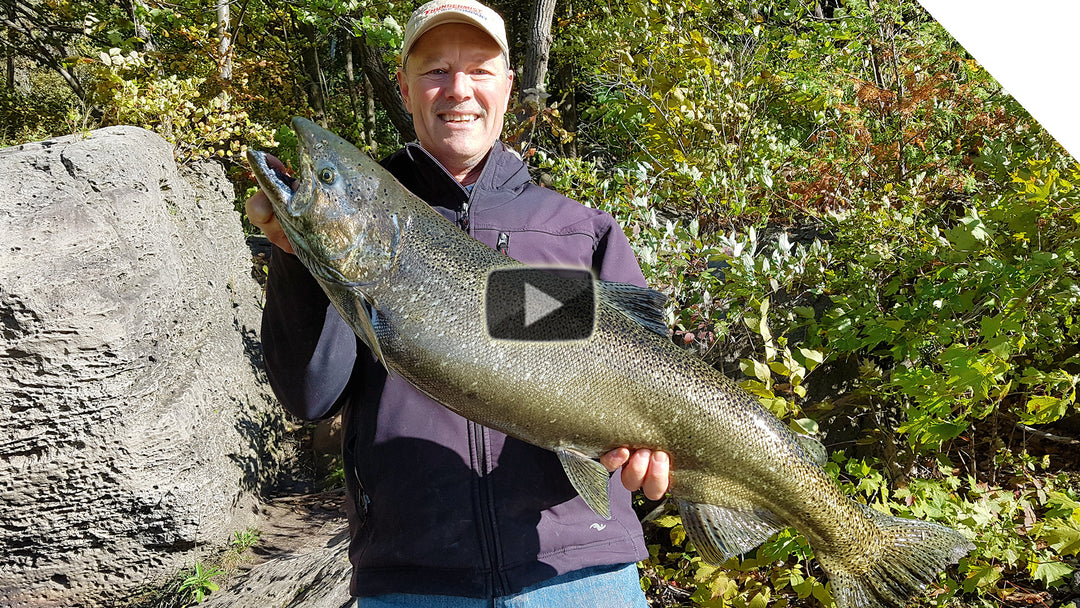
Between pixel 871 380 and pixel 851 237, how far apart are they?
2.79ft

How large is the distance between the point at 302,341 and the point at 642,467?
3.40 ft

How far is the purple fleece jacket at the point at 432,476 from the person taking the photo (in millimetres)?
2006

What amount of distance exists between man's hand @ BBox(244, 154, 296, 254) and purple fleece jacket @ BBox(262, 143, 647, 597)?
92 mm

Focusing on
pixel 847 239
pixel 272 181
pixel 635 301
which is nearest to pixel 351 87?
pixel 847 239

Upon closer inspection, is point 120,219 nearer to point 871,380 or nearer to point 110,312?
point 110,312

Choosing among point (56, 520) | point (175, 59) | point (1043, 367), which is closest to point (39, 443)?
point (56, 520)

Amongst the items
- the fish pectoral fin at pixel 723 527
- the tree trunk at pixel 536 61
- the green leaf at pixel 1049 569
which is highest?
the tree trunk at pixel 536 61

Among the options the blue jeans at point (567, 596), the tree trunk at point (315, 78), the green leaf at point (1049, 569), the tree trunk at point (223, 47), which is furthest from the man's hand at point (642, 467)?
the tree trunk at point (315, 78)

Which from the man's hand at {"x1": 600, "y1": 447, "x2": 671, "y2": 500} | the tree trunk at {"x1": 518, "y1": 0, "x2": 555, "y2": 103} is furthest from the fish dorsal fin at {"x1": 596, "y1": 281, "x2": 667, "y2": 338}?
the tree trunk at {"x1": 518, "y1": 0, "x2": 555, "y2": 103}

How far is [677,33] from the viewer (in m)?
5.61

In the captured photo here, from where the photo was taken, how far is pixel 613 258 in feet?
7.70

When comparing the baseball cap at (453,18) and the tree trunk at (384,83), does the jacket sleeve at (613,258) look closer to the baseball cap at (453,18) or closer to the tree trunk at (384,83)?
the baseball cap at (453,18)

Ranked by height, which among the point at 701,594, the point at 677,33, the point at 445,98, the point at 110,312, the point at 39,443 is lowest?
the point at 701,594
